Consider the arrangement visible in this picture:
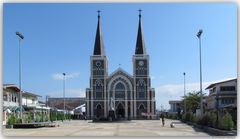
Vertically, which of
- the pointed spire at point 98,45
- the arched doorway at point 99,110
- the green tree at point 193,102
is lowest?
the arched doorway at point 99,110

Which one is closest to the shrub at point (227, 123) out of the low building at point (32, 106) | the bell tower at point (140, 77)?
the low building at point (32, 106)

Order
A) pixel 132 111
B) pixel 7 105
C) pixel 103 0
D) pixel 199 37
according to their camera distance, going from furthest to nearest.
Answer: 1. pixel 132 111
2. pixel 7 105
3. pixel 199 37
4. pixel 103 0

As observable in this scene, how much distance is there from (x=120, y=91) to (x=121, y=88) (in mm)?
808

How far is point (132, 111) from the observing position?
11431cm

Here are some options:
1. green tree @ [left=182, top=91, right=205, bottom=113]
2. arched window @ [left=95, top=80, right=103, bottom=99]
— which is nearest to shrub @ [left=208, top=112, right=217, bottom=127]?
green tree @ [left=182, top=91, right=205, bottom=113]

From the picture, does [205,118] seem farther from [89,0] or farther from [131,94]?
[131,94]

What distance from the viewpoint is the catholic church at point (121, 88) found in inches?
4518

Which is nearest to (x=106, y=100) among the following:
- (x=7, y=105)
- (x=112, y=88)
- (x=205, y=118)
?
(x=112, y=88)

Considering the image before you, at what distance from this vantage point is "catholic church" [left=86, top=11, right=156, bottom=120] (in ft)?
376

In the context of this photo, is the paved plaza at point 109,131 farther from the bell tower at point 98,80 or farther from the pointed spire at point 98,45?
the pointed spire at point 98,45

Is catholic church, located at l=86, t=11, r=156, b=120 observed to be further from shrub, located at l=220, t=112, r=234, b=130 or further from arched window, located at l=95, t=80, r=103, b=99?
A: shrub, located at l=220, t=112, r=234, b=130

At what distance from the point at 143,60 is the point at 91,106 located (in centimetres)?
1760

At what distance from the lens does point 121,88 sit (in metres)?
116

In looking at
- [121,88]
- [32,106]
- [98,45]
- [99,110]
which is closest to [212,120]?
[32,106]
